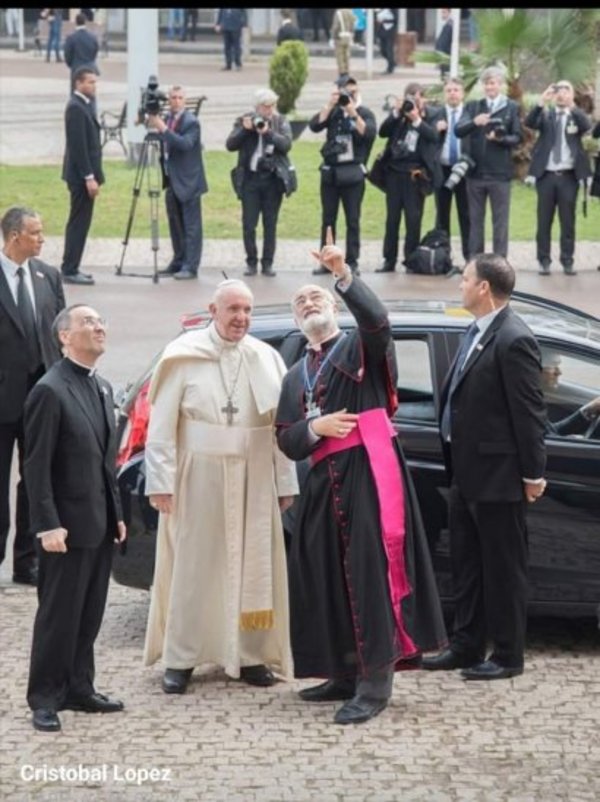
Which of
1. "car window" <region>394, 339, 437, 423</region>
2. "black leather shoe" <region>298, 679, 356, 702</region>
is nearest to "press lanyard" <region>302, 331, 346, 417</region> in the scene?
"car window" <region>394, 339, 437, 423</region>

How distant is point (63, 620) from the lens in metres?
7.92

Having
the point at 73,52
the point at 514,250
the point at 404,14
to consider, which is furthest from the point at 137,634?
the point at 404,14

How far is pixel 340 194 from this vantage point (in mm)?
20594

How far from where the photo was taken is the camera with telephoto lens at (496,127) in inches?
785

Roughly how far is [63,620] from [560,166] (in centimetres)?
1352

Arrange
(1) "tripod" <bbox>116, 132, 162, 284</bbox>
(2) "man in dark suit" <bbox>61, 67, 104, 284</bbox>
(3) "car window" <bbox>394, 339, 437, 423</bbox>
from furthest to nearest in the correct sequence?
(1) "tripod" <bbox>116, 132, 162, 284</bbox> < (2) "man in dark suit" <bbox>61, 67, 104, 284</bbox> < (3) "car window" <bbox>394, 339, 437, 423</bbox>

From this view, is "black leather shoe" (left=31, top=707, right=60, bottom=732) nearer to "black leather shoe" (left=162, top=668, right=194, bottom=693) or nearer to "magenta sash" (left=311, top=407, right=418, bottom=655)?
"black leather shoe" (left=162, top=668, right=194, bottom=693)

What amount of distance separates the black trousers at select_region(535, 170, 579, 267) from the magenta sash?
12758 millimetres

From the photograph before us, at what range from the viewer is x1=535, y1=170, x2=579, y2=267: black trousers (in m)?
20.4

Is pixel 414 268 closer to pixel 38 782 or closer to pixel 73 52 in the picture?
pixel 38 782

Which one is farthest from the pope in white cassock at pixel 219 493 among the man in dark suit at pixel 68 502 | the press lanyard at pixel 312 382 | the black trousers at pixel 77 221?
the black trousers at pixel 77 221

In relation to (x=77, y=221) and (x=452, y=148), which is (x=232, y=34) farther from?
(x=77, y=221)

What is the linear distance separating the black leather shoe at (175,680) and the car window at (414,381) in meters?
1.63

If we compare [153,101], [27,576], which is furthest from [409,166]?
[27,576]
